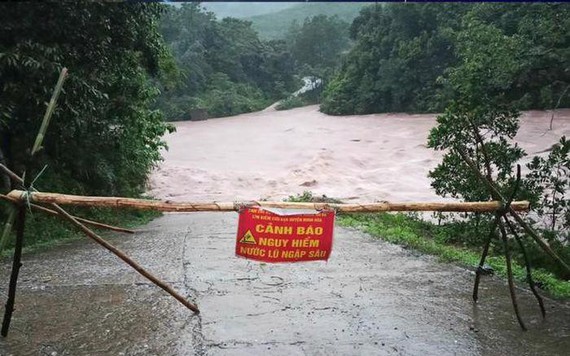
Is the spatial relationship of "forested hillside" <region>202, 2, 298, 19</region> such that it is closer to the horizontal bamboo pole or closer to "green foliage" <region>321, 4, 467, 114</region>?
"green foliage" <region>321, 4, 467, 114</region>

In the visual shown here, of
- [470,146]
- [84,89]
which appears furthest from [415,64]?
[84,89]

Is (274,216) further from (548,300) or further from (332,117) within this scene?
(332,117)

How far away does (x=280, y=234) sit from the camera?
10.9 ft

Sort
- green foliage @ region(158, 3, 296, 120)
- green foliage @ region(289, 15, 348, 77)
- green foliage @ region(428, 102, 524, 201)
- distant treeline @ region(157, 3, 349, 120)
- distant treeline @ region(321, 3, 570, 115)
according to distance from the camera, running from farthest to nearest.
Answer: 1. green foliage @ region(289, 15, 348, 77)
2. distant treeline @ region(157, 3, 349, 120)
3. green foliage @ region(158, 3, 296, 120)
4. distant treeline @ region(321, 3, 570, 115)
5. green foliage @ region(428, 102, 524, 201)

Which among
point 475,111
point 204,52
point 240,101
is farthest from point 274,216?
point 204,52

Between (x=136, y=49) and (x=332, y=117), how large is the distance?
86.2 ft

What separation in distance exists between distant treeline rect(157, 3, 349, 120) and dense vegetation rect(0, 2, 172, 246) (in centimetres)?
2742

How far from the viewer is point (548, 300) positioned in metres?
A: 4.37

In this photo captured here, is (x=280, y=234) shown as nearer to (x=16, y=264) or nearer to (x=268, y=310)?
(x=268, y=310)

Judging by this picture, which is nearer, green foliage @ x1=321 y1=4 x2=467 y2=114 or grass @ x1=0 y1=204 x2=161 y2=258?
grass @ x1=0 y1=204 x2=161 y2=258

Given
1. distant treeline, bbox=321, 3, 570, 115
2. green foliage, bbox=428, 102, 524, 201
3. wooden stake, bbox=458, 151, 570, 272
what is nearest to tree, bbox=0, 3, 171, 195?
wooden stake, bbox=458, 151, 570, 272

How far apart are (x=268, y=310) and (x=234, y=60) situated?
3938cm

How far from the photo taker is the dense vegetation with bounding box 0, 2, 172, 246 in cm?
584

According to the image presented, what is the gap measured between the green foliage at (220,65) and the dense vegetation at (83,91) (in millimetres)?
27425
